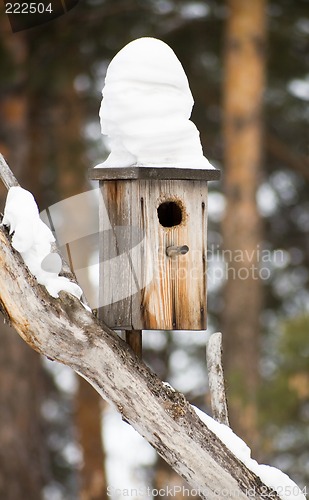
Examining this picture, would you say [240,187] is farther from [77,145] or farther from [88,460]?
[88,460]

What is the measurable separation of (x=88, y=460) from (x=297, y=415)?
311cm

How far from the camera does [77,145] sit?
910cm

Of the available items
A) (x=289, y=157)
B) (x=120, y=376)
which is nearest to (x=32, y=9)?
(x=120, y=376)

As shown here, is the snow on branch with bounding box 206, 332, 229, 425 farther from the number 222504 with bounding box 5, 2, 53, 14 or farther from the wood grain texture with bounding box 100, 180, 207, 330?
the number 222504 with bounding box 5, 2, 53, 14

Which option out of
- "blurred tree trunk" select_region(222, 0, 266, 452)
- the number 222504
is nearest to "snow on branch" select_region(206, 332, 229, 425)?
the number 222504

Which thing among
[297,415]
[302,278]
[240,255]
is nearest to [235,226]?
[240,255]

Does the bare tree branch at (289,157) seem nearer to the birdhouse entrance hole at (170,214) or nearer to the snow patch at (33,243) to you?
the birdhouse entrance hole at (170,214)

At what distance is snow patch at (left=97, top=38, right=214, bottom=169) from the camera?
8.76 feet

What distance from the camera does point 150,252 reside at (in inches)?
109

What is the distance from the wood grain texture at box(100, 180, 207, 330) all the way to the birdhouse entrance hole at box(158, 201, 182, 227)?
0.26 ft

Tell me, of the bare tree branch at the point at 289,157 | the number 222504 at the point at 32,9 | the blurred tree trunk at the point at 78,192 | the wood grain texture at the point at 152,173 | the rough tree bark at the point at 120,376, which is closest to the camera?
the rough tree bark at the point at 120,376

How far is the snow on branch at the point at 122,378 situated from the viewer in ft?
8.45

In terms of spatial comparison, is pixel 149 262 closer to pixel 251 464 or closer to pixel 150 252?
pixel 150 252
